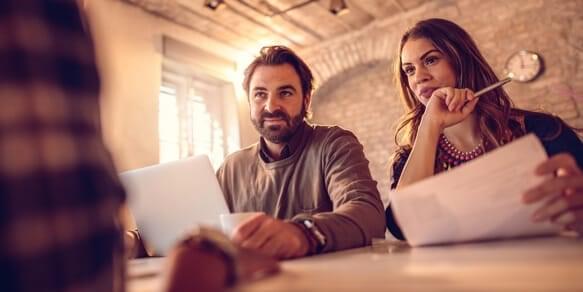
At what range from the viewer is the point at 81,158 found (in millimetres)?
319

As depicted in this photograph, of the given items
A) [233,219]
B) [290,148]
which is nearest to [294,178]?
[290,148]

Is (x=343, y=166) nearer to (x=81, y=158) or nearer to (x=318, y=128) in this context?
(x=318, y=128)

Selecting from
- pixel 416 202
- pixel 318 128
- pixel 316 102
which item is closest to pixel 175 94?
pixel 316 102

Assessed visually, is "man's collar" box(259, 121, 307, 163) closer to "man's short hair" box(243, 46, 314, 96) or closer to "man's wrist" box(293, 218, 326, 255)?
"man's short hair" box(243, 46, 314, 96)

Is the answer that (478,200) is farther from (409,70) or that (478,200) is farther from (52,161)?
(409,70)

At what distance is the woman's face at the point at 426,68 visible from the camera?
1451mm

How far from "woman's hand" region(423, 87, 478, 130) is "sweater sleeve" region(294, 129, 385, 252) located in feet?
0.83

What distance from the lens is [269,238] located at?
2.42ft

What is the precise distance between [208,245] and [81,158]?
0.15m

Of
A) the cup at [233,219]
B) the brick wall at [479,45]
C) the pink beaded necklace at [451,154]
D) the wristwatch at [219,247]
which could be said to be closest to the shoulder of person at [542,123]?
the pink beaded necklace at [451,154]

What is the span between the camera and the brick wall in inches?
130

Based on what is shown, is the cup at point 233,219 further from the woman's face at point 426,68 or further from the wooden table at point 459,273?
the woman's face at point 426,68

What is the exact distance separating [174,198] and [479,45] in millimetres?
3478

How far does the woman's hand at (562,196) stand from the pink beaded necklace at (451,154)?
2.03ft
